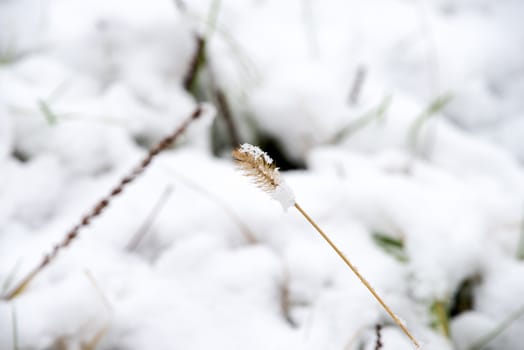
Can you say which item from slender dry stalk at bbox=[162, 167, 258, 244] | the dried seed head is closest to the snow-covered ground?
slender dry stalk at bbox=[162, 167, 258, 244]

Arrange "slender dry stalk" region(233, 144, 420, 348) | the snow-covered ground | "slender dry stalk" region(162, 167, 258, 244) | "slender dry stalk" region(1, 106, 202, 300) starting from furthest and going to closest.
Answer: "slender dry stalk" region(162, 167, 258, 244) → the snow-covered ground → "slender dry stalk" region(1, 106, 202, 300) → "slender dry stalk" region(233, 144, 420, 348)

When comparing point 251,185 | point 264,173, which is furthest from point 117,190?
point 251,185

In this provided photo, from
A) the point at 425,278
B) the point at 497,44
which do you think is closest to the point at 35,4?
the point at 425,278

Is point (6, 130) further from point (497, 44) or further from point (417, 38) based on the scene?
point (497, 44)

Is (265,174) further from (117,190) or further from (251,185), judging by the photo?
(251,185)

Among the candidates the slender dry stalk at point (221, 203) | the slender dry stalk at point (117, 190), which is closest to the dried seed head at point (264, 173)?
the slender dry stalk at point (117, 190)

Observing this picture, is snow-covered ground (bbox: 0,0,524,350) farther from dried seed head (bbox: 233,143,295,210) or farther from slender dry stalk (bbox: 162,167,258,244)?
dried seed head (bbox: 233,143,295,210)
